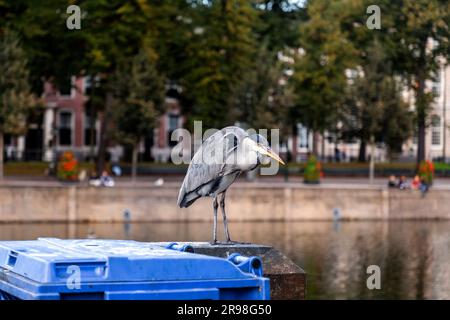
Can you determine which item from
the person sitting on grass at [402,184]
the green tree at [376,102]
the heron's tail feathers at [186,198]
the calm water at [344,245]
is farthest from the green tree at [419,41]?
the heron's tail feathers at [186,198]

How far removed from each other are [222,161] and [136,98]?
43210mm

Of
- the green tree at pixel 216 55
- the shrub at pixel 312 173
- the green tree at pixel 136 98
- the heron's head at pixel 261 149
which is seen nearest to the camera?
the heron's head at pixel 261 149

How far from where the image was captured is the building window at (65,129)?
85625 millimetres

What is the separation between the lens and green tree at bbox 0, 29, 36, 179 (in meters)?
53.6

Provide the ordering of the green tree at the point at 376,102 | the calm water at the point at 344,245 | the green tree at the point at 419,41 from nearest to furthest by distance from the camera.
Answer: the calm water at the point at 344,245
the green tree at the point at 419,41
the green tree at the point at 376,102

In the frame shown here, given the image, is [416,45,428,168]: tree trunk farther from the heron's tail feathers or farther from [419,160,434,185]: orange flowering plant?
the heron's tail feathers

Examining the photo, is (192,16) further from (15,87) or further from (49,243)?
(49,243)

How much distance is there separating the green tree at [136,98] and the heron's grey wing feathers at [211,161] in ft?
136

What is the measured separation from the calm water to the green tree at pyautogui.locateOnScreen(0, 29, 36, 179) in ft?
29.5

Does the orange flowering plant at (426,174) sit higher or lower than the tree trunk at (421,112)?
lower

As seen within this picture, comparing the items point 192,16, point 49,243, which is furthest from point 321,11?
point 49,243

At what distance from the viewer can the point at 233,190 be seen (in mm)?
50344

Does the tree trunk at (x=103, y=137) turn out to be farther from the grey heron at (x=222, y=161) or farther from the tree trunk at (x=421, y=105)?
the grey heron at (x=222, y=161)
